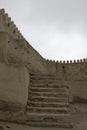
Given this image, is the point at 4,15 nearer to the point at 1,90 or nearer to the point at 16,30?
the point at 16,30

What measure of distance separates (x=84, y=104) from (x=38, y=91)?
134 inches

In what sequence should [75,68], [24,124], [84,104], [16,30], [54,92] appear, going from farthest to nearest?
[75,68]
[16,30]
[84,104]
[54,92]
[24,124]

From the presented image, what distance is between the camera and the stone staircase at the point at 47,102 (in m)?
6.45

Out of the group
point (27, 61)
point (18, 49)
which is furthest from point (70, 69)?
point (18, 49)

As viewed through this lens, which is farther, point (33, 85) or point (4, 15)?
point (4, 15)

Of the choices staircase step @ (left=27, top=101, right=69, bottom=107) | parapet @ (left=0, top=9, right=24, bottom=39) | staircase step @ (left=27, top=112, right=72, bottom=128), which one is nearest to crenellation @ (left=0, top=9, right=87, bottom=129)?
parapet @ (left=0, top=9, right=24, bottom=39)

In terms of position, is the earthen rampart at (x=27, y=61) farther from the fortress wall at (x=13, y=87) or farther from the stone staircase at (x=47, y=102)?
the stone staircase at (x=47, y=102)

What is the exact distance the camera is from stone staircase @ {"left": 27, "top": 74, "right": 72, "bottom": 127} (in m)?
6.45

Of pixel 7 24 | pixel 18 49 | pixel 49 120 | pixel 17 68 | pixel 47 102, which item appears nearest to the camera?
pixel 49 120

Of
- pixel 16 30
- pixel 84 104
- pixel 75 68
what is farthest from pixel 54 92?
pixel 75 68

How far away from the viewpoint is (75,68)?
19141mm

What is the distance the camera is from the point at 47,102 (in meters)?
7.13

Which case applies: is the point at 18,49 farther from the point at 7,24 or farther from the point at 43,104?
the point at 7,24

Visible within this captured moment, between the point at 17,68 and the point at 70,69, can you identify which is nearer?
the point at 17,68
